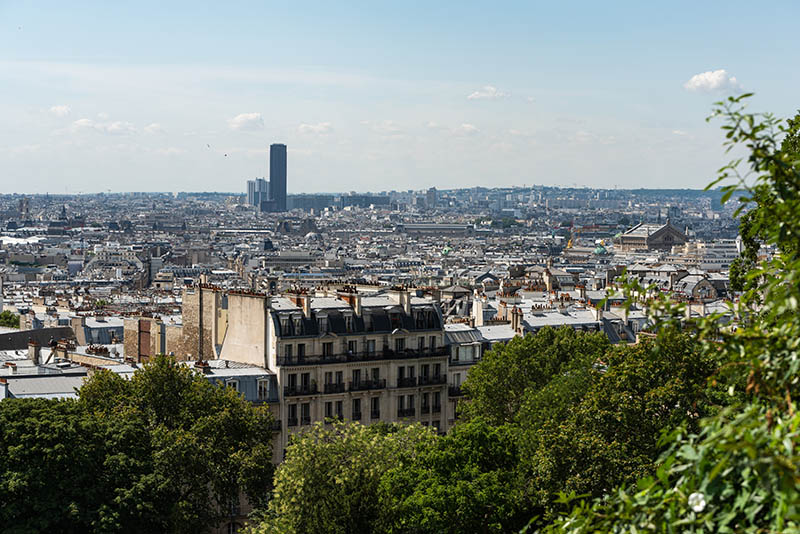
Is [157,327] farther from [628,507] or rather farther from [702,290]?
[702,290]

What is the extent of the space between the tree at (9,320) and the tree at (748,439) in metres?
93.0

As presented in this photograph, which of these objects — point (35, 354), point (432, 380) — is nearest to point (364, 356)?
point (432, 380)

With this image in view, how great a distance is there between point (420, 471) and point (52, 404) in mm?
11609

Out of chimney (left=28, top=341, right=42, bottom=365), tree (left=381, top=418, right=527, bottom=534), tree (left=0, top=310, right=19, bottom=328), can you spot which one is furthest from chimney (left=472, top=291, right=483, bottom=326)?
tree (left=0, top=310, right=19, bottom=328)

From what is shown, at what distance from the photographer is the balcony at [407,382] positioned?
54.5 meters

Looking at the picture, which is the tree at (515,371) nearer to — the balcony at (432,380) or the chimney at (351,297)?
the balcony at (432,380)

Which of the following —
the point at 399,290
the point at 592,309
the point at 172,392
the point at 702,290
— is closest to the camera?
the point at 172,392

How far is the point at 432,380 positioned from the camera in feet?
182

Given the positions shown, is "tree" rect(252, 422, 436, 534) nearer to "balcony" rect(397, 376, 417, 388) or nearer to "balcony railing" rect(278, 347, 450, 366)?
"balcony railing" rect(278, 347, 450, 366)

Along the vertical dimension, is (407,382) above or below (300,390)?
below

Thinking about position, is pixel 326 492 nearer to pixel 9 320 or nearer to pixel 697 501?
pixel 697 501

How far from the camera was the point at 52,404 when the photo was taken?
39188 millimetres

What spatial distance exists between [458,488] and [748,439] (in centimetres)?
2363

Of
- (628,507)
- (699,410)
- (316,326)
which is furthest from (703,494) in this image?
(316,326)
